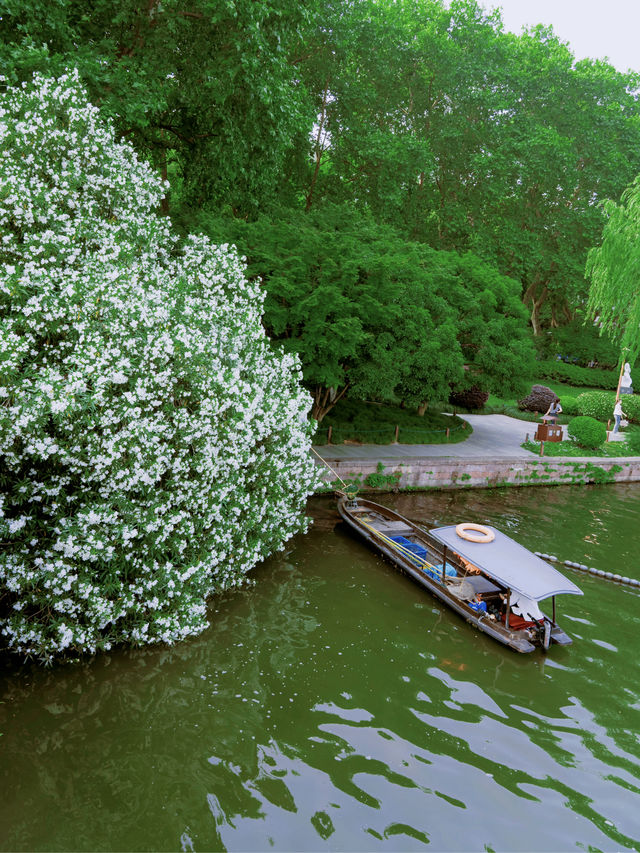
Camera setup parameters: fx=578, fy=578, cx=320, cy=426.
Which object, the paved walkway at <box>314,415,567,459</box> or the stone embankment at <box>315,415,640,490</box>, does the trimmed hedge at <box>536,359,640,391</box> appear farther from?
the stone embankment at <box>315,415,640,490</box>

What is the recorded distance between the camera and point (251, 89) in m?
17.0

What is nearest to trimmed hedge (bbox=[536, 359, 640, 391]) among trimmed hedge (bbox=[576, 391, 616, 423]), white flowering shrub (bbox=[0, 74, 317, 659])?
trimmed hedge (bbox=[576, 391, 616, 423])

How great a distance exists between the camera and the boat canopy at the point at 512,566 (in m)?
9.95

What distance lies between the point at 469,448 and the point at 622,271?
9.38 m

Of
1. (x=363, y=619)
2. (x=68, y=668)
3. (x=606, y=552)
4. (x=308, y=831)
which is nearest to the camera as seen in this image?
(x=308, y=831)

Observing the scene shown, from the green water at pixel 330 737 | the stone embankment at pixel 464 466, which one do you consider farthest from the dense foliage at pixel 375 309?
the green water at pixel 330 737

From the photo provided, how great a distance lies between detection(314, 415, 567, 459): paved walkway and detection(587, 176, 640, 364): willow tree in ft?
19.1

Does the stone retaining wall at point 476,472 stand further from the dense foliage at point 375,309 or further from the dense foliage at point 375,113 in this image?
the dense foliage at point 375,113

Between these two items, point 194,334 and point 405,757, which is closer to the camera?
point 405,757

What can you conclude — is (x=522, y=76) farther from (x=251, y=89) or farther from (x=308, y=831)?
(x=308, y=831)

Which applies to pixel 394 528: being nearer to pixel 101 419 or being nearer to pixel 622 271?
pixel 101 419

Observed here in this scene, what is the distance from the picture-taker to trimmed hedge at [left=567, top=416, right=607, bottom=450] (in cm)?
2333

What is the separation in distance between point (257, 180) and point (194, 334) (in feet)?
42.5

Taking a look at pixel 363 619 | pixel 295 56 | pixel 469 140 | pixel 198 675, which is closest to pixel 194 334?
pixel 198 675
